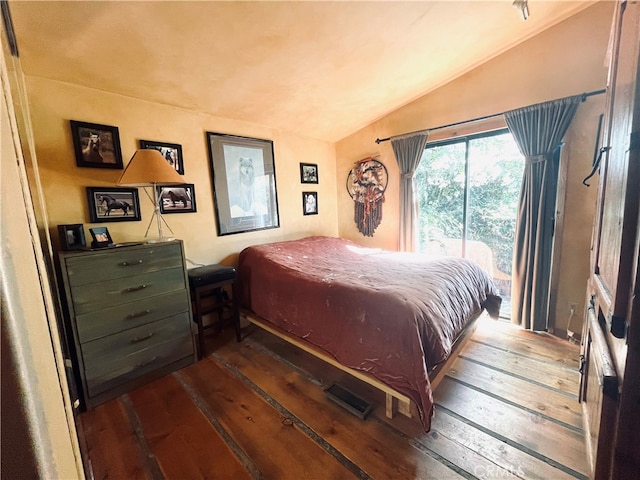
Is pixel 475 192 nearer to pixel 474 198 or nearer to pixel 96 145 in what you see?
pixel 474 198

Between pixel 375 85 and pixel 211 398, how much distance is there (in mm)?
3220

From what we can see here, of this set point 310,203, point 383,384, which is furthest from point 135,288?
A: point 310,203

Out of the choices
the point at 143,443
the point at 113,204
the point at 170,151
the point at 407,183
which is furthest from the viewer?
the point at 407,183

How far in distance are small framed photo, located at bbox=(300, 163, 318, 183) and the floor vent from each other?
8.55 ft

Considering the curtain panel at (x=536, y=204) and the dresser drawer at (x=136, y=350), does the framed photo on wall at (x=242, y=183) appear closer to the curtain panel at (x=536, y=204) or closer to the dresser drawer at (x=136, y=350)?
the dresser drawer at (x=136, y=350)

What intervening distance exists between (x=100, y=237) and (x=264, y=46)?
1.86m

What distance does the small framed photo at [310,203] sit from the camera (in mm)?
3633

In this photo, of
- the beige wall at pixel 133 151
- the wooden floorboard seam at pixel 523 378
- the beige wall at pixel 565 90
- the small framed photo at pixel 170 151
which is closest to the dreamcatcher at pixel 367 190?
the beige wall at pixel 133 151

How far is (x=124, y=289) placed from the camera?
180cm

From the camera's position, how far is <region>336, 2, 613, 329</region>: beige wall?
6.99 ft

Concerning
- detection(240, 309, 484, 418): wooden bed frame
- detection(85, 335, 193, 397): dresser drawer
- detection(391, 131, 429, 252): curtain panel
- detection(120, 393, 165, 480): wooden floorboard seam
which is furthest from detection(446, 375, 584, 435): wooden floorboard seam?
detection(85, 335, 193, 397): dresser drawer

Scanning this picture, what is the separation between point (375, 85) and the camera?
2732mm

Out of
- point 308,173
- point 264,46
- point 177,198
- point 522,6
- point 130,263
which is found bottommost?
point 130,263

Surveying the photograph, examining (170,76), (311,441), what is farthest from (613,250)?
(170,76)
